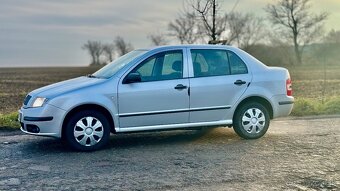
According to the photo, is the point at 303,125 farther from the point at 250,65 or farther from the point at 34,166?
the point at 34,166

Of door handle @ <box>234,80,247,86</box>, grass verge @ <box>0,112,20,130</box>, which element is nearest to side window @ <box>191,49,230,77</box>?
door handle @ <box>234,80,247,86</box>

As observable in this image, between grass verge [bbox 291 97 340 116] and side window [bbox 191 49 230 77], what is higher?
side window [bbox 191 49 230 77]

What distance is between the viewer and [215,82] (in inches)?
301

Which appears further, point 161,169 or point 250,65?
point 250,65

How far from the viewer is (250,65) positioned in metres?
8.02

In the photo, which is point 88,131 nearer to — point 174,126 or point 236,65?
point 174,126

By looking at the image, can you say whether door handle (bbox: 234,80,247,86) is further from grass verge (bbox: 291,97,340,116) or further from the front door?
grass verge (bbox: 291,97,340,116)

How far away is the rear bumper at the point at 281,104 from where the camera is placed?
812 cm

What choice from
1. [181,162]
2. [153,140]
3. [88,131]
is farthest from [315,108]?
[88,131]

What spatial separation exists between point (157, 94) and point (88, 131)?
128 cm

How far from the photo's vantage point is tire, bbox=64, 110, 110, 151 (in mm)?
7027

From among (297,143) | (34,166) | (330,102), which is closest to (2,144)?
(34,166)

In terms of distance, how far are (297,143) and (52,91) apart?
4.27m

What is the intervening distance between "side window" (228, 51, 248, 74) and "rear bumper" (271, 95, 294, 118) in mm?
784
